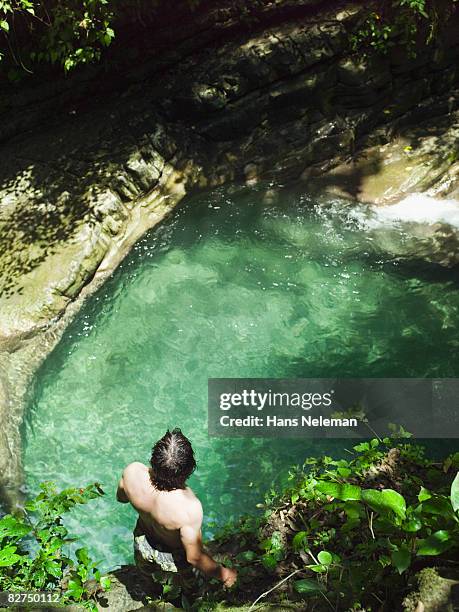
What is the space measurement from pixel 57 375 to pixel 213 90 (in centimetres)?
437

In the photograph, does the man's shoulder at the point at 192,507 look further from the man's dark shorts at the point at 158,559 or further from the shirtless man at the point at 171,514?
the man's dark shorts at the point at 158,559

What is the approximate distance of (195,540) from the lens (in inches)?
122

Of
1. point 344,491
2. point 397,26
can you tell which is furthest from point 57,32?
point 344,491

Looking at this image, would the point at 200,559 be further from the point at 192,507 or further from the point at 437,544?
the point at 437,544

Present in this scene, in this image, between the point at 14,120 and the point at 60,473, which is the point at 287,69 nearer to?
the point at 14,120

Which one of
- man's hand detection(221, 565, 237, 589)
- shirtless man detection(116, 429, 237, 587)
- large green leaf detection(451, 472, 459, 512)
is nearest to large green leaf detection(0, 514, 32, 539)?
shirtless man detection(116, 429, 237, 587)

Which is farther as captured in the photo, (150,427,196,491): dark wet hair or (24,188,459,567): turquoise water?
(24,188,459,567): turquoise water

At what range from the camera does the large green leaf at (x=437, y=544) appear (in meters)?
2.03

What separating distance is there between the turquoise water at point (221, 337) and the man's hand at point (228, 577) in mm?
1362

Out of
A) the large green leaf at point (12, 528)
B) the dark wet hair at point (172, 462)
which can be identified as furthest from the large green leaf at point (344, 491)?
the large green leaf at point (12, 528)

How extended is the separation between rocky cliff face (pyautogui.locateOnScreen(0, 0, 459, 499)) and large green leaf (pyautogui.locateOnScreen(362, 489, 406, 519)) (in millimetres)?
4948

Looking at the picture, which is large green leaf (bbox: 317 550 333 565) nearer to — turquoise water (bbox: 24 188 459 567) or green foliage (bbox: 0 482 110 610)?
green foliage (bbox: 0 482 110 610)

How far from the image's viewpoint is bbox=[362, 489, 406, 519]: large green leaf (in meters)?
2.18

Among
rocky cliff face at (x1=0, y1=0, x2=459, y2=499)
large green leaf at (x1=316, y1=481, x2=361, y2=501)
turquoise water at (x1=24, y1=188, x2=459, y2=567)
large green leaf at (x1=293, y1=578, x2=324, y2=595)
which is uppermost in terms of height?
rocky cliff face at (x1=0, y1=0, x2=459, y2=499)
